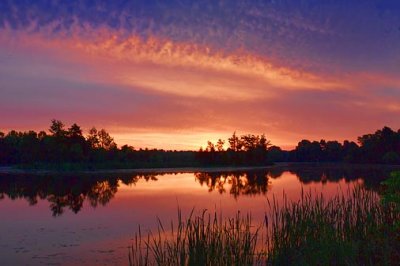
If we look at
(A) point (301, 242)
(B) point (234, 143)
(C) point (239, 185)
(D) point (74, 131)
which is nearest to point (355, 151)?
(B) point (234, 143)

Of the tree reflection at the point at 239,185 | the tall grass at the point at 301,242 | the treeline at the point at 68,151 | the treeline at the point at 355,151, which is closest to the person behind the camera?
the tall grass at the point at 301,242

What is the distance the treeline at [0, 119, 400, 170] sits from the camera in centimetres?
6356

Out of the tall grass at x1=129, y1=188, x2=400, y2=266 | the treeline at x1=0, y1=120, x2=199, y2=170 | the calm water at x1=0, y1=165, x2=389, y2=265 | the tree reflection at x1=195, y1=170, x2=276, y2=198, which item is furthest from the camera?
the treeline at x1=0, y1=120, x2=199, y2=170

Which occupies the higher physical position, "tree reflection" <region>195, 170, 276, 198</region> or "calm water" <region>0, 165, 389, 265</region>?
"tree reflection" <region>195, 170, 276, 198</region>

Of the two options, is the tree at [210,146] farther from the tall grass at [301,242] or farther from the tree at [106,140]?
the tall grass at [301,242]

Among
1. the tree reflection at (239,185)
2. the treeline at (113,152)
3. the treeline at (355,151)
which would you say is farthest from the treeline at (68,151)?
the treeline at (355,151)

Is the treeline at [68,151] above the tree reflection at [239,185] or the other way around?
above

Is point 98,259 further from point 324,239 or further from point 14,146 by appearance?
point 14,146

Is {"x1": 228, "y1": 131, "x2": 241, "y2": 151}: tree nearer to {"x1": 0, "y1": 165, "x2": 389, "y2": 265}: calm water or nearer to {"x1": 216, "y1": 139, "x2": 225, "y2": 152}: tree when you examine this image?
{"x1": 216, "y1": 139, "x2": 225, "y2": 152}: tree

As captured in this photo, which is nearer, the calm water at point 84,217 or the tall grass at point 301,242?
the tall grass at point 301,242

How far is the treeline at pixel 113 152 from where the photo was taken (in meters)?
63.6

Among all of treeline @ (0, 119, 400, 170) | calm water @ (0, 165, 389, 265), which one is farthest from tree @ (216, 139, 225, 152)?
calm water @ (0, 165, 389, 265)

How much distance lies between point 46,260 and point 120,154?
207 ft

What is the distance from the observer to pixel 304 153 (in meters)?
128
